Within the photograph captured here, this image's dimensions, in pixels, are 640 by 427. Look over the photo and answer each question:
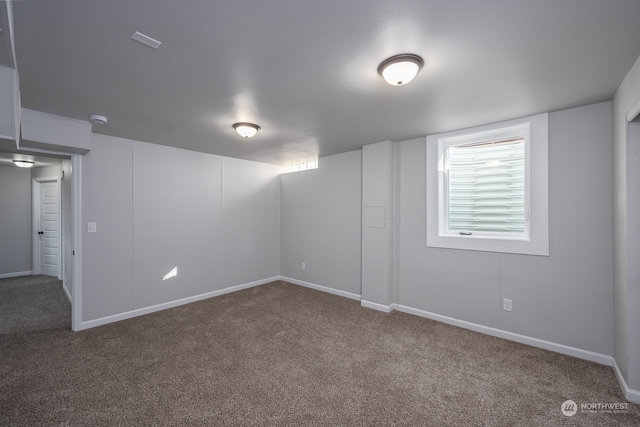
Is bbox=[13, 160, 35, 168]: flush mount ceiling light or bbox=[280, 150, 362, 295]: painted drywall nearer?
bbox=[280, 150, 362, 295]: painted drywall

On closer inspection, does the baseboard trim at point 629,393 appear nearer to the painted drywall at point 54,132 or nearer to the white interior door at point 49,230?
the painted drywall at point 54,132

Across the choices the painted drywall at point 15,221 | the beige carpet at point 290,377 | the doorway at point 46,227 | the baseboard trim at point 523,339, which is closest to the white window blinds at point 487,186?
the baseboard trim at point 523,339

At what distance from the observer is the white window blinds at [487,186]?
306 centimetres

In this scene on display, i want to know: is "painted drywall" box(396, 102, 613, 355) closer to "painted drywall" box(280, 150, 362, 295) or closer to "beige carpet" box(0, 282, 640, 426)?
"beige carpet" box(0, 282, 640, 426)

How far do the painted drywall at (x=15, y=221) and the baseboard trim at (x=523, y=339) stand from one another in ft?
26.0

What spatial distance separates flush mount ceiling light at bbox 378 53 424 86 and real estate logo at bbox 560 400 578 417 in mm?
2617

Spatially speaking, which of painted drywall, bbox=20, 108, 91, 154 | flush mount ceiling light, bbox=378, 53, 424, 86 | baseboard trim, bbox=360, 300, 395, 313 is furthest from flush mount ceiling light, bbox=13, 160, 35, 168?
flush mount ceiling light, bbox=378, 53, 424, 86

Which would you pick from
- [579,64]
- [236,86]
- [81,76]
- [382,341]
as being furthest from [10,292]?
[579,64]

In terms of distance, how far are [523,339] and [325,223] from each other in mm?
3095

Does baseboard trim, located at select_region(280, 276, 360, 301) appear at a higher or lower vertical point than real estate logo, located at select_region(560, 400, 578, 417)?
higher

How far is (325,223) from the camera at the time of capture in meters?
4.89

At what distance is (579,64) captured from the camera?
189cm

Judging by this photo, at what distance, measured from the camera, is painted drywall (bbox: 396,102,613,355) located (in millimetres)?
2553

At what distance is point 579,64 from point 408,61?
123 centimetres
